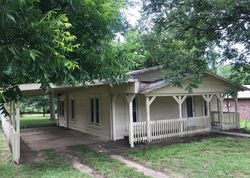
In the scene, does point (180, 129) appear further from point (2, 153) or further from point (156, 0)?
point (2, 153)

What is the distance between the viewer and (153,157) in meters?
10.2

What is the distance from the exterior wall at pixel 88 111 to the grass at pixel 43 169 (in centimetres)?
461

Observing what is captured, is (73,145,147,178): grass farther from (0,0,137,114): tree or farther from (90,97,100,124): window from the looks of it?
(0,0,137,114): tree

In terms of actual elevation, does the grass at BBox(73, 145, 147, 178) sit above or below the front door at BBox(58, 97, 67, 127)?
below

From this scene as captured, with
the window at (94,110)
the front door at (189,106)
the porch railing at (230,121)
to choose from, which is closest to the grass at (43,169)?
the window at (94,110)

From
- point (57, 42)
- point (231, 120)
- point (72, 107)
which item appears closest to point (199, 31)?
point (231, 120)

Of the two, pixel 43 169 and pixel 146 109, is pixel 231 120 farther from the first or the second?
pixel 43 169

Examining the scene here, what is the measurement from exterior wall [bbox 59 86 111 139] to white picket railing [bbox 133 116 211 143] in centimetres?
197

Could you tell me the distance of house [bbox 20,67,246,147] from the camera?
43.8 ft

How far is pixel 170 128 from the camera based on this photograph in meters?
14.5

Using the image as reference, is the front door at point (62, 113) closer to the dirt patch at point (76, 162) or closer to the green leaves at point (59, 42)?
the dirt patch at point (76, 162)

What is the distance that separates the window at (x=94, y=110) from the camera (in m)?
15.8

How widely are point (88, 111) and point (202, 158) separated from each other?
883cm

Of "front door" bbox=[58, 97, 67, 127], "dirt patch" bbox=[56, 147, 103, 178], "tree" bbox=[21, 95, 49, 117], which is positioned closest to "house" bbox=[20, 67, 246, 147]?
"front door" bbox=[58, 97, 67, 127]
